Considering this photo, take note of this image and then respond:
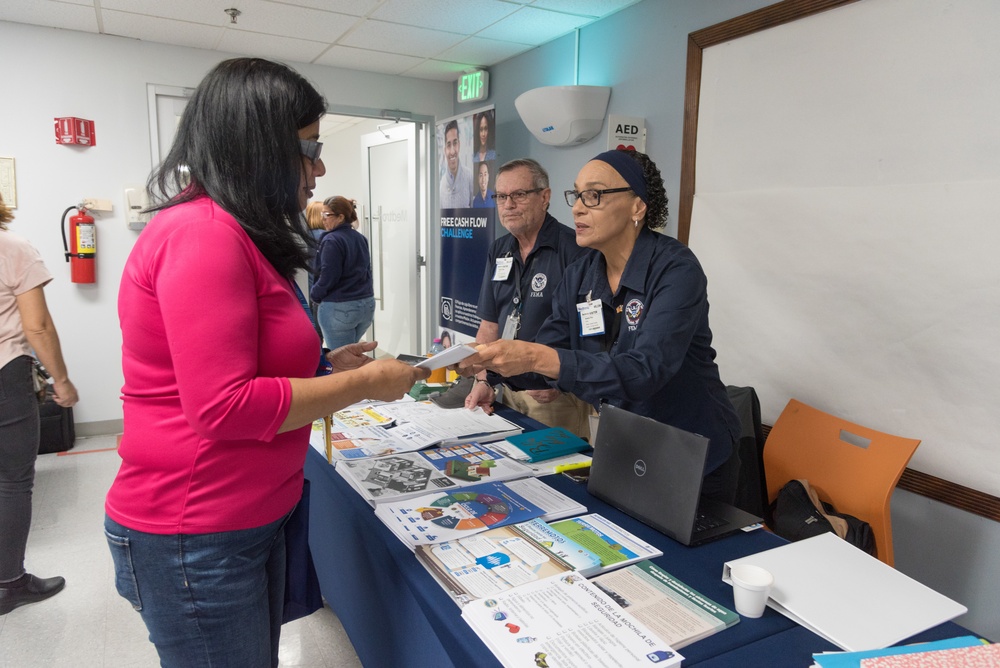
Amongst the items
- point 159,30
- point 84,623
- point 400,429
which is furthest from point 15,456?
point 159,30

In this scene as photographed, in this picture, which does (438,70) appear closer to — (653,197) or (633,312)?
(653,197)

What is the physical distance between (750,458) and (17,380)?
278 centimetres

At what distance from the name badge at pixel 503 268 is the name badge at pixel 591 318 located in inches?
44.3

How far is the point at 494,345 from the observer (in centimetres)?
152

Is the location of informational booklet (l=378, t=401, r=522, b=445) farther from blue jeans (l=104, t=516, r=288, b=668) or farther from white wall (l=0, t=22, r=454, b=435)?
white wall (l=0, t=22, r=454, b=435)

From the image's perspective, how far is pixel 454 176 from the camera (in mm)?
4793

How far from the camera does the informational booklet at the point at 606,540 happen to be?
122 cm

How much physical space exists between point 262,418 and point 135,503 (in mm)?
306

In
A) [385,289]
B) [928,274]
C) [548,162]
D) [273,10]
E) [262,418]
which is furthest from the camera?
[385,289]

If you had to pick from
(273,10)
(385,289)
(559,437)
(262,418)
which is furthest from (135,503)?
(385,289)

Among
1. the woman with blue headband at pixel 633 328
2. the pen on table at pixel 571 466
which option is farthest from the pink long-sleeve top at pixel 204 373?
the pen on table at pixel 571 466

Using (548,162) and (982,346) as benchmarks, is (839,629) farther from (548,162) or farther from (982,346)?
(548,162)

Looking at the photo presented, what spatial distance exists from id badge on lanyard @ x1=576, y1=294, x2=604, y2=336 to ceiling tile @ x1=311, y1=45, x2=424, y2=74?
3.44 meters

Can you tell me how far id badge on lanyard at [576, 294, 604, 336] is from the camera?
5.87ft
